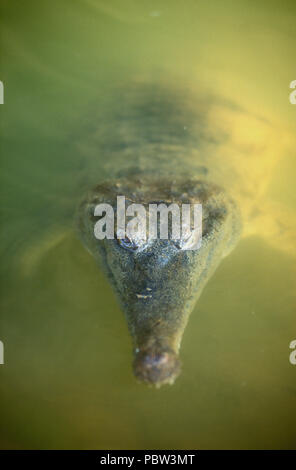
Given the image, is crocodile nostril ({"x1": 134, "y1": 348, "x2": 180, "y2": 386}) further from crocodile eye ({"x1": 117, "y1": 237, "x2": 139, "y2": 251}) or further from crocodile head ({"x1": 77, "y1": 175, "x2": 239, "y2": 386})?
crocodile eye ({"x1": 117, "y1": 237, "x2": 139, "y2": 251})

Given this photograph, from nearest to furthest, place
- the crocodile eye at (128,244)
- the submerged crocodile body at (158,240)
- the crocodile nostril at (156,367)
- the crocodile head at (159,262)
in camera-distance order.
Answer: the crocodile nostril at (156,367), the crocodile head at (159,262), the submerged crocodile body at (158,240), the crocodile eye at (128,244)

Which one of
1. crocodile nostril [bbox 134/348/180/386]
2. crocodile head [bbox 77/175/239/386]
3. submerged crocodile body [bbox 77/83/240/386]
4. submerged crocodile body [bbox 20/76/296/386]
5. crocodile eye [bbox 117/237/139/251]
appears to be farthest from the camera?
crocodile eye [bbox 117/237/139/251]

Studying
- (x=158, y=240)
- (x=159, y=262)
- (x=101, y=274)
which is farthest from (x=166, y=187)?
(x=101, y=274)

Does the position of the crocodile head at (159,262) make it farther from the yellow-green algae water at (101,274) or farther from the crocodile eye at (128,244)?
the yellow-green algae water at (101,274)

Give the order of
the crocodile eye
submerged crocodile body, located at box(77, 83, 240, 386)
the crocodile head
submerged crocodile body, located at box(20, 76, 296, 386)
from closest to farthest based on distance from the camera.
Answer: the crocodile head → submerged crocodile body, located at box(77, 83, 240, 386) → submerged crocodile body, located at box(20, 76, 296, 386) → the crocodile eye

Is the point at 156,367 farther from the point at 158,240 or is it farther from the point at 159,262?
the point at 158,240

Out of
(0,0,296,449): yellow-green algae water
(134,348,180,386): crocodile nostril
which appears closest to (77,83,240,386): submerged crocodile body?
(134,348,180,386): crocodile nostril

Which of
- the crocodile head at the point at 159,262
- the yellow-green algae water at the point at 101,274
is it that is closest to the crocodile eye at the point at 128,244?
the crocodile head at the point at 159,262
